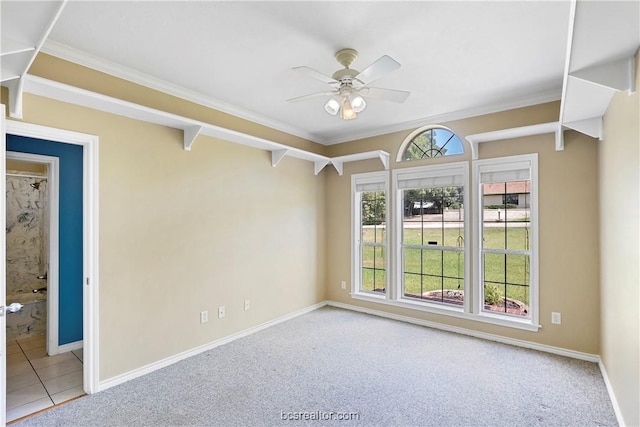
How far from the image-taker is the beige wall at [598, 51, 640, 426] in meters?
1.73

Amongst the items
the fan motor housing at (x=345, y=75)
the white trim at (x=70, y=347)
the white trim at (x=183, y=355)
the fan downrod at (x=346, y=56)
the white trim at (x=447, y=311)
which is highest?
the fan downrod at (x=346, y=56)

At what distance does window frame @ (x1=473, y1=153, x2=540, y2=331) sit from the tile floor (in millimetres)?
3901

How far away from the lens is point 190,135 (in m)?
3.04

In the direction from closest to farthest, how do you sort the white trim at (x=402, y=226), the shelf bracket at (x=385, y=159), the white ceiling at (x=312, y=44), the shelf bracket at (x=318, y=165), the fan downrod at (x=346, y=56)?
the white ceiling at (x=312, y=44)
the fan downrod at (x=346, y=56)
the white trim at (x=402, y=226)
the shelf bracket at (x=385, y=159)
the shelf bracket at (x=318, y=165)

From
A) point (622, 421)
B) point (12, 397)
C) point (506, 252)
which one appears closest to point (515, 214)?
point (506, 252)

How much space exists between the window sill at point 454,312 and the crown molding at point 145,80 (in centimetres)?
266

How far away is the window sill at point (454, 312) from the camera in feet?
10.9

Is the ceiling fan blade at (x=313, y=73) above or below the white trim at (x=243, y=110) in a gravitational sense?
below

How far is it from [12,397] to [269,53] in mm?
3252

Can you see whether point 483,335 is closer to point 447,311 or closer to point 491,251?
point 447,311

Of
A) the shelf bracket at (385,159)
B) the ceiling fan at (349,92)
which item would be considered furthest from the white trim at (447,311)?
the ceiling fan at (349,92)

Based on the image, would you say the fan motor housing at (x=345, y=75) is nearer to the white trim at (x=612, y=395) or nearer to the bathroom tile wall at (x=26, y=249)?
the white trim at (x=612, y=395)

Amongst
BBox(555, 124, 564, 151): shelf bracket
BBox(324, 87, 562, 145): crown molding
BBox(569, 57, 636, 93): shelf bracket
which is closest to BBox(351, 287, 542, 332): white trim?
BBox(555, 124, 564, 151): shelf bracket

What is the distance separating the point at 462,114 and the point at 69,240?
15.1ft
